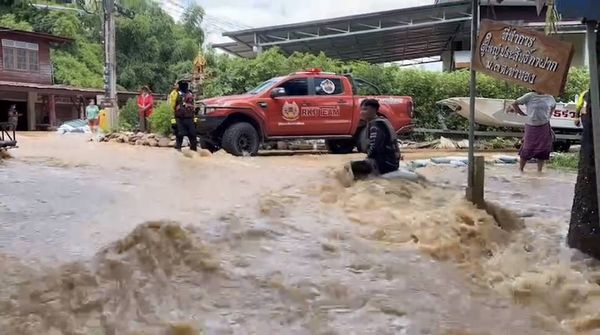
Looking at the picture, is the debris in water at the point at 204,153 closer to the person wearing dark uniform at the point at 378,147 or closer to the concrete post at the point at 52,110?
the person wearing dark uniform at the point at 378,147

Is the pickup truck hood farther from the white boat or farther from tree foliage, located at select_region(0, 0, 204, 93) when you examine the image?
tree foliage, located at select_region(0, 0, 204, 93)

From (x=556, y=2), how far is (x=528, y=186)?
551 cm

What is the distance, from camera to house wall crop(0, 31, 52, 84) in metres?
30.5

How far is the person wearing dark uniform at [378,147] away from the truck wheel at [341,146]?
23.6ft

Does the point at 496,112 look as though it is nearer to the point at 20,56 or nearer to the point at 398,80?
the point at 398,80

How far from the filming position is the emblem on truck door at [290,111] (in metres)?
14.0

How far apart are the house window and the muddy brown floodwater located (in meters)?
24.6

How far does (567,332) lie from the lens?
4047 mm

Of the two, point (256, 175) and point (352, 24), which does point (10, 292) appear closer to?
point (256, 175)

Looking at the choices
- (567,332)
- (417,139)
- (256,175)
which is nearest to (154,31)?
(417,139)

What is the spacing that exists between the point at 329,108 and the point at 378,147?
6.48m

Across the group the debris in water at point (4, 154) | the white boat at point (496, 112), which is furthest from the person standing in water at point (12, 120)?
the white boat at point (496, 112)

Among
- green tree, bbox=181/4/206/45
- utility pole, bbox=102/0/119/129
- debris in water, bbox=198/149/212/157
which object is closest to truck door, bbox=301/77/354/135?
debris in water, bbox=198/149/212/157

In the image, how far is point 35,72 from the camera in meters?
32.0
